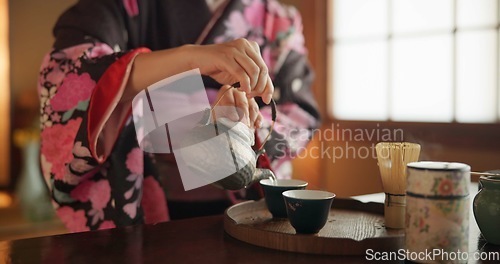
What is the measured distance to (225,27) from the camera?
149 cm

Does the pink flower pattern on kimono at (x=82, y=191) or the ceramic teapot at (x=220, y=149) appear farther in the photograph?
the pink flower pattern on kimono at (x=82, y=191)

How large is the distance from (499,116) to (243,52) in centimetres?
155

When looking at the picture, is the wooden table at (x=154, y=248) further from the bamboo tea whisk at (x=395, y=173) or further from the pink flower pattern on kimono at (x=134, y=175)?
the pink flower pattern on kimono at (x=134, y=175)

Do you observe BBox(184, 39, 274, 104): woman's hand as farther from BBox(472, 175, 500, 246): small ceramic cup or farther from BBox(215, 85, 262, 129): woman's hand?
BBox(472, 175, 500, 246): small ceramic cup

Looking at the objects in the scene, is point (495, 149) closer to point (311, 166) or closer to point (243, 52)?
point (311, 166)

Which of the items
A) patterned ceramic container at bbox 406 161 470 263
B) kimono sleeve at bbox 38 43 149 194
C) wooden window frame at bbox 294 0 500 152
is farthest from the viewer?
wooden window frame at bbox 294 0 500 152

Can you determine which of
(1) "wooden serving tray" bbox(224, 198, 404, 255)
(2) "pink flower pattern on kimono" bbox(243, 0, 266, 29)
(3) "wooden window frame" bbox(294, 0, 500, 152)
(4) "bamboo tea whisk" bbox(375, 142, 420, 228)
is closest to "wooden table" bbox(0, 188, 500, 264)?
(1) "wooden serving tray" bbox(224, 198, 404, 255)

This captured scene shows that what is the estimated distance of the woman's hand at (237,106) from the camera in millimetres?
909

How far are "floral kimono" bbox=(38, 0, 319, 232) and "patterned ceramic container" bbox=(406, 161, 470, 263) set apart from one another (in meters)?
0.59

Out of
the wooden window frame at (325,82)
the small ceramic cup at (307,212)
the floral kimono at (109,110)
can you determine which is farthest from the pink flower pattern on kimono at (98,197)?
the wooden window frame at (325,82)

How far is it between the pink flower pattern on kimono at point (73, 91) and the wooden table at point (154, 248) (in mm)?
396

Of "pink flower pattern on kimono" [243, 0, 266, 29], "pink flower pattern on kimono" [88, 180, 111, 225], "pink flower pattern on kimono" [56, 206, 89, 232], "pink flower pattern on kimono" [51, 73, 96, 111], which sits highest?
"pink flower pattern on kimono" [243, 0, 266, 29]

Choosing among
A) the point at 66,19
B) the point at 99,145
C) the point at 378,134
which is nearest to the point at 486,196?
the point at 99,145

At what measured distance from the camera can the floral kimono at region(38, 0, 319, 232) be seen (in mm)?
1169
